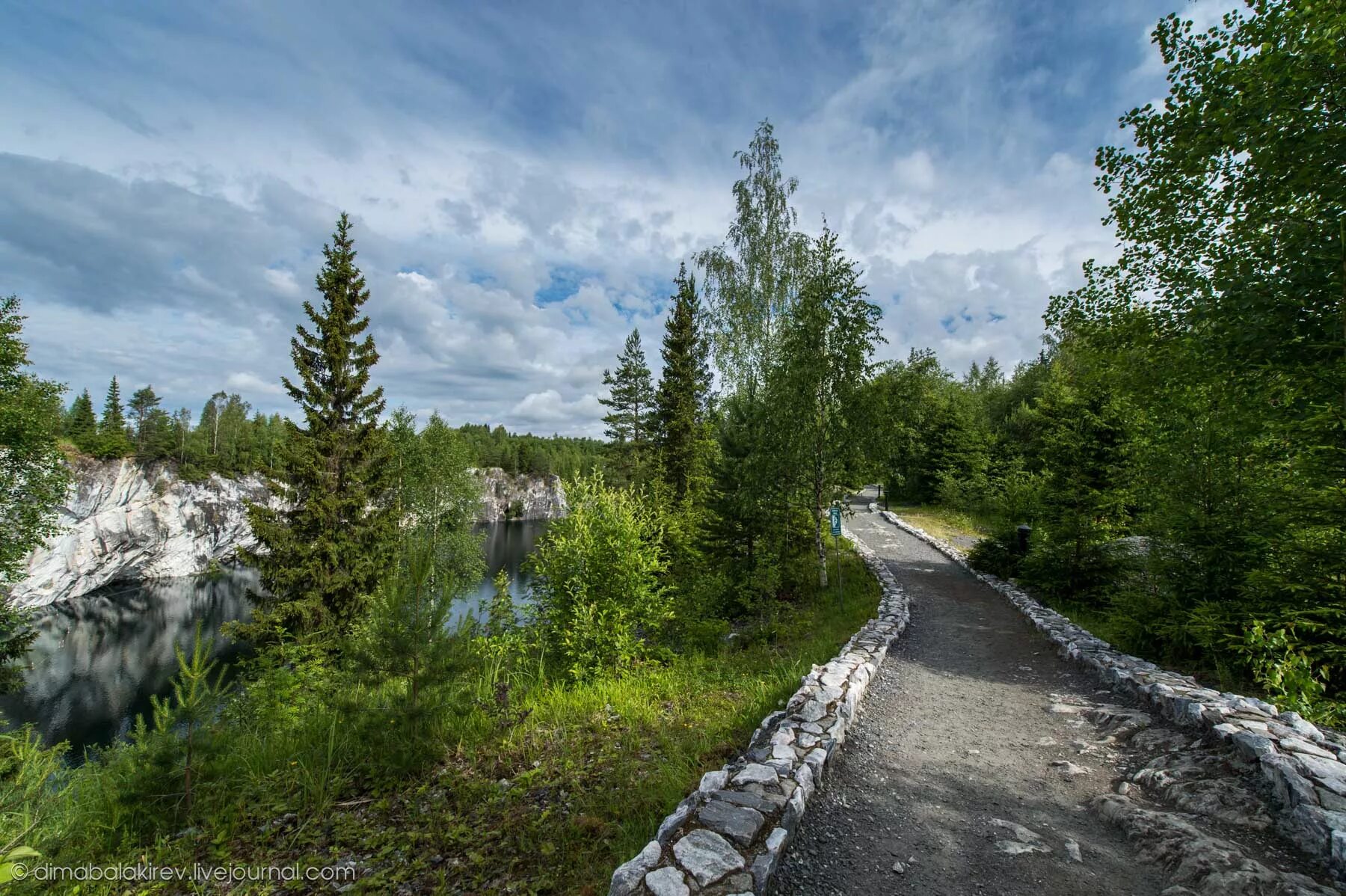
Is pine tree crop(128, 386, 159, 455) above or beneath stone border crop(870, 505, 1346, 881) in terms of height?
above

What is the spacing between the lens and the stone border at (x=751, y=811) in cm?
297

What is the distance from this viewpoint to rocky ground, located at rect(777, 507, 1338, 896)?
320cm

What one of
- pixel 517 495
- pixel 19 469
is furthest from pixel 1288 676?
pixel 517 495

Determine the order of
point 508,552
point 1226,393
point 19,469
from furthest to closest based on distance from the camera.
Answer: point 508,552, point 19,469, point 1226,393

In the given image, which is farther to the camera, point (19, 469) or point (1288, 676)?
point (19, 469)

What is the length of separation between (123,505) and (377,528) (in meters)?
46.8

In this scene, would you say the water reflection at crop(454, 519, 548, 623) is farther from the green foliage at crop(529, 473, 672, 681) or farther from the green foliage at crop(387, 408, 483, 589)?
the green foliage at crop(529, 473, 672, 681)

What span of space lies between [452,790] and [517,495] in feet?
297

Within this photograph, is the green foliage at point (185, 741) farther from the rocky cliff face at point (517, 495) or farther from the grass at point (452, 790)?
the rocky cliff face at point (517, 495)

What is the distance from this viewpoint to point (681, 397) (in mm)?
24281

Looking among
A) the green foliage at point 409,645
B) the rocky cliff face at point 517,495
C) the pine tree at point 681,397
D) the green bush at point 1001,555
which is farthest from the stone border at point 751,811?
the rocky cliff face at point 517,495

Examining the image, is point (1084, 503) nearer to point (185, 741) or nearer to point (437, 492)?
point (185, 741)

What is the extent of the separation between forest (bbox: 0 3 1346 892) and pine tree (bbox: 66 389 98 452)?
4459 cm

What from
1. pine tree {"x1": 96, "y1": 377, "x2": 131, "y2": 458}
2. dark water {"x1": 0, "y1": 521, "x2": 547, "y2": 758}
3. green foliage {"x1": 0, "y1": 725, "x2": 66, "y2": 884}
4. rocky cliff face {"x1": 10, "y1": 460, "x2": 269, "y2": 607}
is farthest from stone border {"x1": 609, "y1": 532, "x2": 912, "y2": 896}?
pine tree {"x1": 96, "y1": 377, "x2": 131, "y2": 458}
